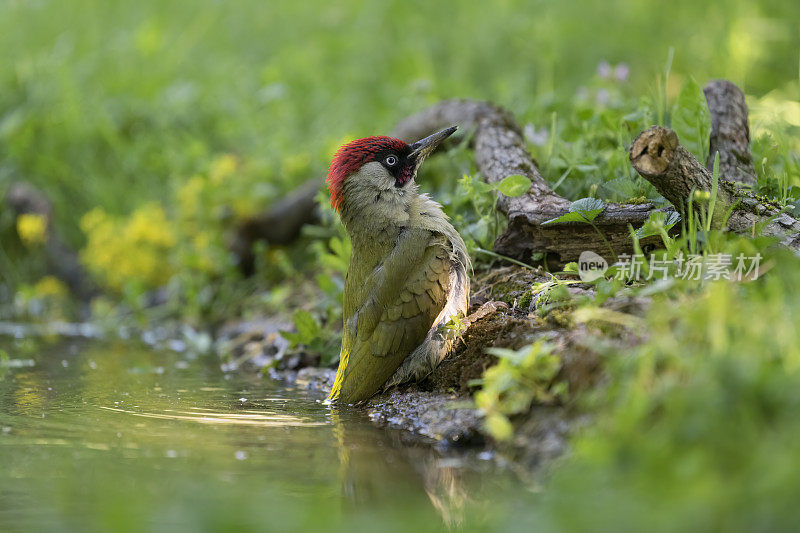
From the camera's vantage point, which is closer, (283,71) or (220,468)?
(220,468)

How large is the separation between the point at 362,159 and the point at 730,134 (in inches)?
78.9

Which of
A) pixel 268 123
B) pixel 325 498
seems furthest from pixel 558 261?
pixel 268 123

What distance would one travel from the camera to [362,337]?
13.9 ft

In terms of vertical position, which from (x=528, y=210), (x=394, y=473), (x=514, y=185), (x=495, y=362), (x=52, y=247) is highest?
(x=514, y=185)

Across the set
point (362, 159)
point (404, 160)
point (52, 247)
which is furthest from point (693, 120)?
point (52, 247)

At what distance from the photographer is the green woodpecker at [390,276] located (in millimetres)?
4168

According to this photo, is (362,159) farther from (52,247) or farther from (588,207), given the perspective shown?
(52,247)

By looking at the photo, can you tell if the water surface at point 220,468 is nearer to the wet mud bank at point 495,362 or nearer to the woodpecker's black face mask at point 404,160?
the wet mud bank at point 495,362

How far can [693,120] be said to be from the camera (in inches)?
182

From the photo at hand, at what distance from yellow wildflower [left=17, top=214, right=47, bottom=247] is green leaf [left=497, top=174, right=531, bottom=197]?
5.31m

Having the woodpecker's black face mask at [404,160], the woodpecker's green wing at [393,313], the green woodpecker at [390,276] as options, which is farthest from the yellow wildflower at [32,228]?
the woodpecker's green wing at [393,313]

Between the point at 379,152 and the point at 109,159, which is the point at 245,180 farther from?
the point at 379,152

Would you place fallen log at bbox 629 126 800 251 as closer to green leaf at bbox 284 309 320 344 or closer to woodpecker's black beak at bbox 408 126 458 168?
woodpecker's black beak at bbox 408 126 458 168

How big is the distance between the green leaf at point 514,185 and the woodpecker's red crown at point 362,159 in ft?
1.90
